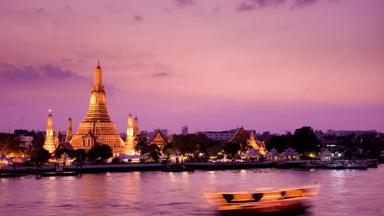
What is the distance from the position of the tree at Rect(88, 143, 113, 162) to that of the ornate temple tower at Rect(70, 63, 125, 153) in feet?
16.3

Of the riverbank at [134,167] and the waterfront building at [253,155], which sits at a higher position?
the waterfront building at [253,155]

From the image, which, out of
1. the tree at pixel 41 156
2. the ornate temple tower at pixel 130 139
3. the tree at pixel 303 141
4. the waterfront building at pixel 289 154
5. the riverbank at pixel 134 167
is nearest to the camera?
the riverbank at pixel 134 167

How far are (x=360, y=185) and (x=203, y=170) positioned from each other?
2698cm

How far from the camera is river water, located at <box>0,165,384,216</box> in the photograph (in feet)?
103

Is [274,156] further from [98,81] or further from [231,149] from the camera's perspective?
[98,81]

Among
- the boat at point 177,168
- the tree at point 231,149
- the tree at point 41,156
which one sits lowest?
the boat at point 177,168

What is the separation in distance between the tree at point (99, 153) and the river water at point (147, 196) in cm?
1862

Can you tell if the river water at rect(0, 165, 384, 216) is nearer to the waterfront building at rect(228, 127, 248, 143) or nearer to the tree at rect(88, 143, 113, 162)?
the tree at rect(88, 143, 113, 162)

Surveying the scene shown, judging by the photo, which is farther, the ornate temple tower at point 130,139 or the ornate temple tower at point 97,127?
the ornate temple tower at point 130,139

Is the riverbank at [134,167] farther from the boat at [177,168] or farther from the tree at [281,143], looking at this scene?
the tree at [281,143]

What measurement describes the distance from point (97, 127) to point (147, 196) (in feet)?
137

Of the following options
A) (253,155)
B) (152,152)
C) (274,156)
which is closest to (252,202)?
(152,152)

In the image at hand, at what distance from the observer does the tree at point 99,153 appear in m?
70.1

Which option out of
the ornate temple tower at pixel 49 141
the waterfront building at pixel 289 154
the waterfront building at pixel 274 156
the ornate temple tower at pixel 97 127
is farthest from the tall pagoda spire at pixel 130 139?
the waterfront building at pixel 289 154
